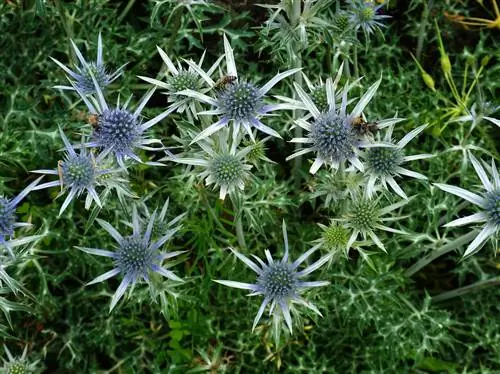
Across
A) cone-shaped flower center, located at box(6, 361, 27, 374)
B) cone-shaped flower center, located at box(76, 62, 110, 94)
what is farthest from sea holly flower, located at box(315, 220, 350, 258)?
cone-shaped flower center, located at box(6, 361, 27, 374)

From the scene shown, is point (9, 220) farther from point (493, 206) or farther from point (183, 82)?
point (493, 206)

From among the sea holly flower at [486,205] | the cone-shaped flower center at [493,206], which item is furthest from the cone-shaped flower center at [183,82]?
the cone-shaped flower center at [493,206]

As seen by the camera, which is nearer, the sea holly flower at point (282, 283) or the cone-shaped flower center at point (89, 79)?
the sea holly flower at point (282, 283)

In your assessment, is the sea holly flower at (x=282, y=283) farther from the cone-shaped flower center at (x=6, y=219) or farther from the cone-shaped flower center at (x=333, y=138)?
the cone-shaped flower center at (x=6, y=219)

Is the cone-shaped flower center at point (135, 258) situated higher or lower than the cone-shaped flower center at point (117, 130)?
lower

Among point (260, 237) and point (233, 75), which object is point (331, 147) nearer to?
point (233, 75)

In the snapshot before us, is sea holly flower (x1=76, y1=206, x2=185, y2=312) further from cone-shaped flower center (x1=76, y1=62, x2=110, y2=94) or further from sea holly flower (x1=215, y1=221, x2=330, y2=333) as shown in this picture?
cone-shaped flower center (x1=76, y1=62, x2=110, y2=94)
